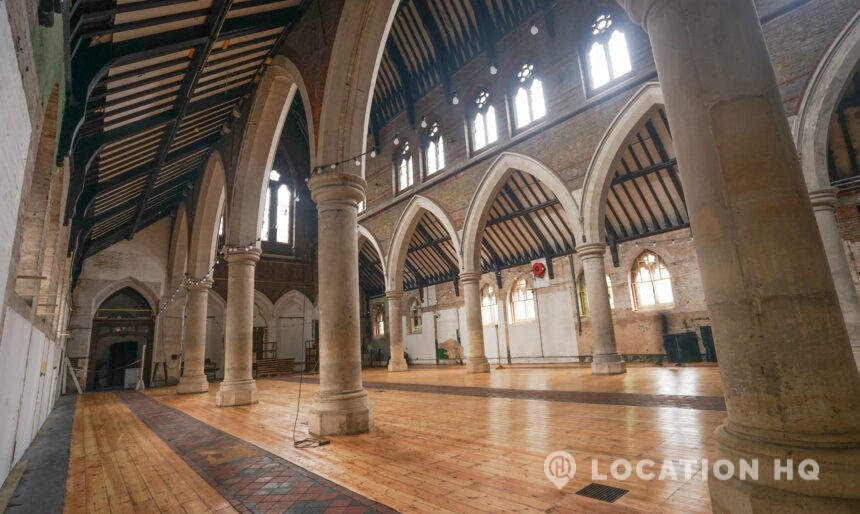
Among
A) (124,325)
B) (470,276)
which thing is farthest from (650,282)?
(124,325)

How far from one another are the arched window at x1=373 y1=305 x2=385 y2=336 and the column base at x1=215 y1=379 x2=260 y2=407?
49.4 feet

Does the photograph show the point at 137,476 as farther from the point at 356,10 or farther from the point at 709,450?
the point at 356,10

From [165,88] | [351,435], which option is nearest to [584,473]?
[351,435]

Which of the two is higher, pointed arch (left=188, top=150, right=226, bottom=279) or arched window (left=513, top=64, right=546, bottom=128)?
arched window (left=513, top=64, right=546, bottom=128)

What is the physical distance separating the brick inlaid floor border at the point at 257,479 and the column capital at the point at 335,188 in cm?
278

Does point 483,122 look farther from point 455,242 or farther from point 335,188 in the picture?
point 335,188

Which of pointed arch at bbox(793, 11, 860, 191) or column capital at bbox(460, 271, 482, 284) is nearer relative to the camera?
pointed arch at bbox(793, 11, 860, 191)

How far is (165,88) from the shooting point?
21.4 feet

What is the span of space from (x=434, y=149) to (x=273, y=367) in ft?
38.2

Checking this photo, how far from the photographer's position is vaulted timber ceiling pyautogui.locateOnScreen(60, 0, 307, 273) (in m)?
4.41

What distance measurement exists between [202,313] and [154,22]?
7.33 m

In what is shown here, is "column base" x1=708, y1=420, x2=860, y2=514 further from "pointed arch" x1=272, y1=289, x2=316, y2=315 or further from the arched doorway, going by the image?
"pointed arch" x1=272, y1=289, x2=316, y2=315

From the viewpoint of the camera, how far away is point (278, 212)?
21.0 metres

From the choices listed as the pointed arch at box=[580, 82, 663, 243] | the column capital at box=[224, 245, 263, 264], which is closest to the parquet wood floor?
the column capital at box=[224, 245, 263, 264]
